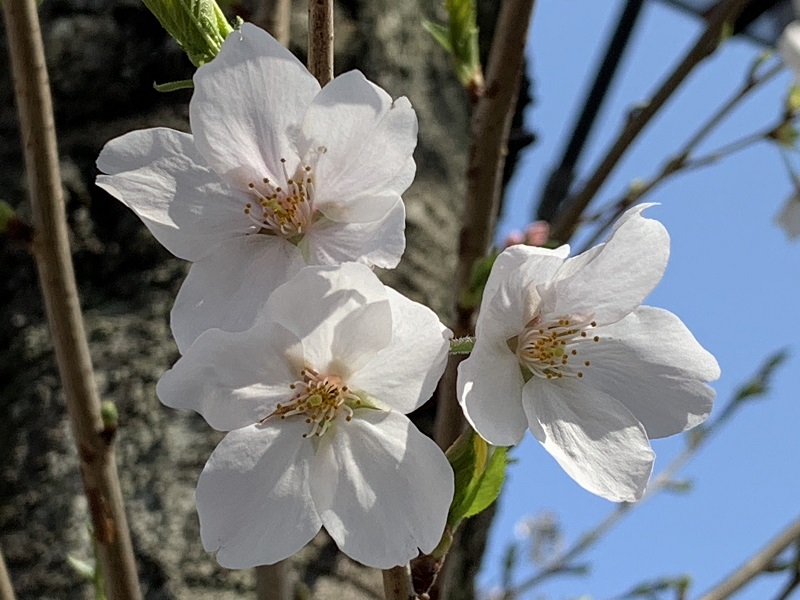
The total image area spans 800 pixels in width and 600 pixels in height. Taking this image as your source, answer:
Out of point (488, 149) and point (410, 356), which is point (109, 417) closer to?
point (410, 356)

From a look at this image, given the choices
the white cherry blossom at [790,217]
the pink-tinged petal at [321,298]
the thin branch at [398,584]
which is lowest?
the white cherry blossom at [790,217]

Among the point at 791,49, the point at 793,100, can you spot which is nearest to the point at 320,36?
the point at 791,49

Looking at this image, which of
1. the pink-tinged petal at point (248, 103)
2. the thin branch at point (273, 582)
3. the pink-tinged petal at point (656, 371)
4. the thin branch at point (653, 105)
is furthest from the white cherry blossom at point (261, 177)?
the thin branch at point (653, 105)

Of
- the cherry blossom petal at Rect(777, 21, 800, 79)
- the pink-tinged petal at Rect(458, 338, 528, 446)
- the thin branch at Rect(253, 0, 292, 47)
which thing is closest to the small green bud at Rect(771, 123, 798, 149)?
the cherry blossom petal at Rect(777, 21, 800, 79)

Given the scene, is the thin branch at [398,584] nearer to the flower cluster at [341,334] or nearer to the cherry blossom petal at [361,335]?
the flower cluster at [341,334]

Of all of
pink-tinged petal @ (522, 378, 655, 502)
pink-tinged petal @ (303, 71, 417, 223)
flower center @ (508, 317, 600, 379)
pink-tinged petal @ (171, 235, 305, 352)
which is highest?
pink-tinged petal @ (303, 71, 417, 223)

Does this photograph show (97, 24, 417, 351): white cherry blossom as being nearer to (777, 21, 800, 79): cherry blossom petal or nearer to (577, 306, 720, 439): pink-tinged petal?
(577, 306, 720, 439): pink-tinged petal

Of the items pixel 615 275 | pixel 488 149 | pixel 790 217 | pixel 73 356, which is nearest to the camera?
pixel 615 275
